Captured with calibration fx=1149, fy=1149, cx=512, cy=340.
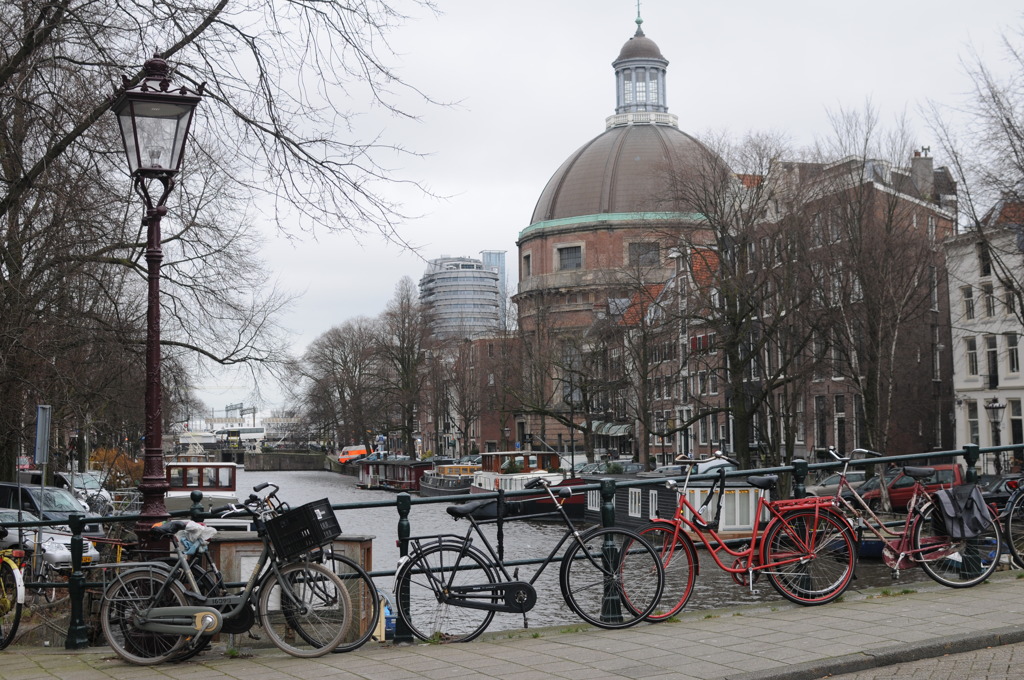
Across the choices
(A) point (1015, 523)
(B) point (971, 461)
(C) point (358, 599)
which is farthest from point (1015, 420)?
(C) point (358, 599)

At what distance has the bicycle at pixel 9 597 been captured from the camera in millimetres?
8766

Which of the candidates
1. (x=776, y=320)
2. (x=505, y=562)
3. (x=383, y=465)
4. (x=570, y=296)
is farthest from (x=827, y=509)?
(x=570, y=296)

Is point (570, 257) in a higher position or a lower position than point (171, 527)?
higher

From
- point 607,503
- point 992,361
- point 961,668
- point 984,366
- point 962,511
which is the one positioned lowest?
point 961,668

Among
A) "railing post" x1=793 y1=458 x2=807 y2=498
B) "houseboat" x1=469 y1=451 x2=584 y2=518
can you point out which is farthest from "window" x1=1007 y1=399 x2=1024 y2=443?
"railing post" x1=793 y1=458 x2=807 y2=498

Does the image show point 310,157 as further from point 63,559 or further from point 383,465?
point 383,465

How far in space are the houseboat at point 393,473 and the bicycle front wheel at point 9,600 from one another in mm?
58129

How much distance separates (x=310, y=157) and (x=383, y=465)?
2640 inches

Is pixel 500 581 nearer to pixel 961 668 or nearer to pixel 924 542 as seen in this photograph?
pixel 961 668

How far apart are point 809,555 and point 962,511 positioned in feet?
5.91

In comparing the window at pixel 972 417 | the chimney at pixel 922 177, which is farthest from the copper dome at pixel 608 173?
the chimney at pixel 922 177

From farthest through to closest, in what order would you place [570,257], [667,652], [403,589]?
[570,257] → [403,589] → [667,652]

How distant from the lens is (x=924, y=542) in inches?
388

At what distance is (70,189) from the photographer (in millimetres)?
13453
